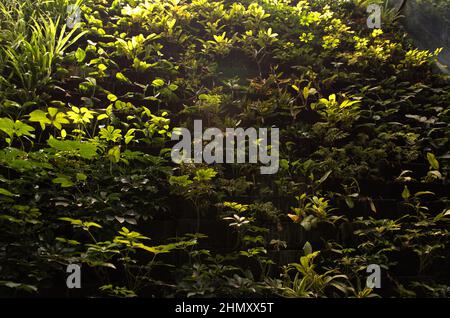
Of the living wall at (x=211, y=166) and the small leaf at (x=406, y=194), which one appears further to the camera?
the small leaf at (x=406, y=194)

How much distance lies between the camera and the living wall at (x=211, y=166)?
226cm

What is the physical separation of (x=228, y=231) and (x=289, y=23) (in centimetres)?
346

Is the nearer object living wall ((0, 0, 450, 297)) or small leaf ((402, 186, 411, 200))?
living wall ((0, 0, 450, 297))

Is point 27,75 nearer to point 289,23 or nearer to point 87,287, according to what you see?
point 87,287

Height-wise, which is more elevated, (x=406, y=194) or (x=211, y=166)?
(x=211, y=166)

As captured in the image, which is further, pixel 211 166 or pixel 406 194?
pixel 211 166

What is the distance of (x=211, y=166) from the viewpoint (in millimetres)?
2953

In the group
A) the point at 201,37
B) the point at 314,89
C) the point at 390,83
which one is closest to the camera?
the point at 314,89

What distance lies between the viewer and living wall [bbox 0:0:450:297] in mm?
2258

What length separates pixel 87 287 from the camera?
2.24 meters

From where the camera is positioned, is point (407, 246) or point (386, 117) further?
point (386, 117)
